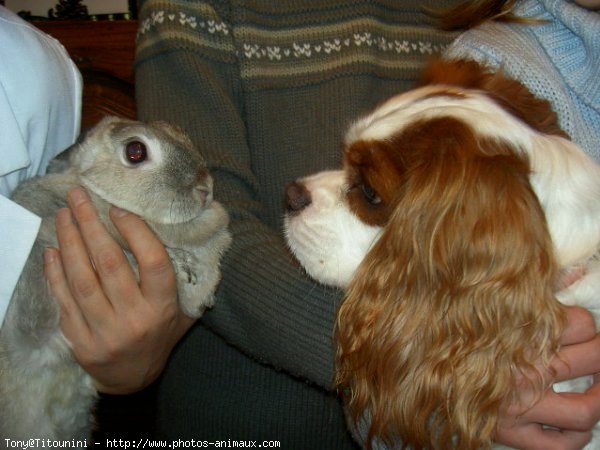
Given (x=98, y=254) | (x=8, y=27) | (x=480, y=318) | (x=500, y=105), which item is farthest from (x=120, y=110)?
(x=480, y=318)

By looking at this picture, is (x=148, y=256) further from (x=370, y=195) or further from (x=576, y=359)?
(x=576, y=359)

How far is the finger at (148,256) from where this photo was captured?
3.91 feet

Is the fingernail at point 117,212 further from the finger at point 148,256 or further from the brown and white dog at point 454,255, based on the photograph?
the brown and white dog at point 454,255

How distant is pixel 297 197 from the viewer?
1.37 metres

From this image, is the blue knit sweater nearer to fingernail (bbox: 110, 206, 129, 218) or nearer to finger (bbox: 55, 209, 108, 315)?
fingernail (bbox: 110, 206, 129, 218)

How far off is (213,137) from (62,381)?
0.67 metres

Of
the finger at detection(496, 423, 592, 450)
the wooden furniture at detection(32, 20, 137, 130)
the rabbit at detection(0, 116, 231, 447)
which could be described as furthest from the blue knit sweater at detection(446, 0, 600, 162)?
the wooden furniture at detection(32, 20, 137, 130)

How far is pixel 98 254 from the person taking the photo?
1190 millimetres

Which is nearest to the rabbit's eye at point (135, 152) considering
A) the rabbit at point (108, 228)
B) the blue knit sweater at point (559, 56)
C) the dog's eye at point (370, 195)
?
the rabbit at point (108, 228)

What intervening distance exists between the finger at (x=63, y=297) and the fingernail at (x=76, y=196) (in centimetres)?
11

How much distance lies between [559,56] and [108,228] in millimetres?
1245

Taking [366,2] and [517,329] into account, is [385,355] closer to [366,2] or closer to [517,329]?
[517,329]

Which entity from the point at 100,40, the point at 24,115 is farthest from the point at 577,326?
the point at 100,40

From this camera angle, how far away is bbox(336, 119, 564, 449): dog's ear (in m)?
1.06
